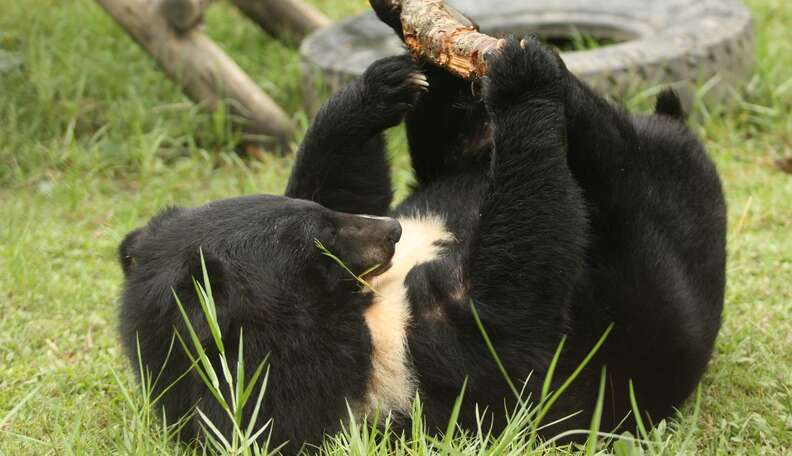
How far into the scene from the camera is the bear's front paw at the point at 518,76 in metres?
3.24

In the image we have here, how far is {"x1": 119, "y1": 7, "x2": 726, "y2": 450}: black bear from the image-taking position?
304cm

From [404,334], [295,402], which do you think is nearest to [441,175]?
[404,334]

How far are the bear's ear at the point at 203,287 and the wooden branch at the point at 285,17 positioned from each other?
489 cm

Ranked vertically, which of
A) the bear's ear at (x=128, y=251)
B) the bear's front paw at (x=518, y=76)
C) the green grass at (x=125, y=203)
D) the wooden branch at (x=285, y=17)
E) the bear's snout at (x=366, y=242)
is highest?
the bear's front paw at (x=518, y=76)

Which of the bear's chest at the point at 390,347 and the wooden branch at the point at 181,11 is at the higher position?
the wooden branch at the point at 181,11

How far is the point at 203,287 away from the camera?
2975mm

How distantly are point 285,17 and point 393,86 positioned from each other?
407 cm

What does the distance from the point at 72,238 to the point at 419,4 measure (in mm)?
2423

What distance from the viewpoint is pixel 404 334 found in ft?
10.4

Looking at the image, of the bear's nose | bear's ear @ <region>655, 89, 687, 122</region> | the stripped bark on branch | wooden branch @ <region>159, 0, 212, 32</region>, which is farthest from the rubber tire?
the bear's nose

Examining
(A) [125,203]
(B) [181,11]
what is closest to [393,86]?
(A) [125,203]

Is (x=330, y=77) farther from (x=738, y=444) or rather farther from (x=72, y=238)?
(x=738, y=444)

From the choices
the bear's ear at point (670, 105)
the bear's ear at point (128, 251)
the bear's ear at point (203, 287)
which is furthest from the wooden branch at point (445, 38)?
the bear's ear at point (128, 251)

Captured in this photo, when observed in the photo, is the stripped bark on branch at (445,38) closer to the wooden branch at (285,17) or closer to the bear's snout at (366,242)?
the bear's snout at (366,242)
